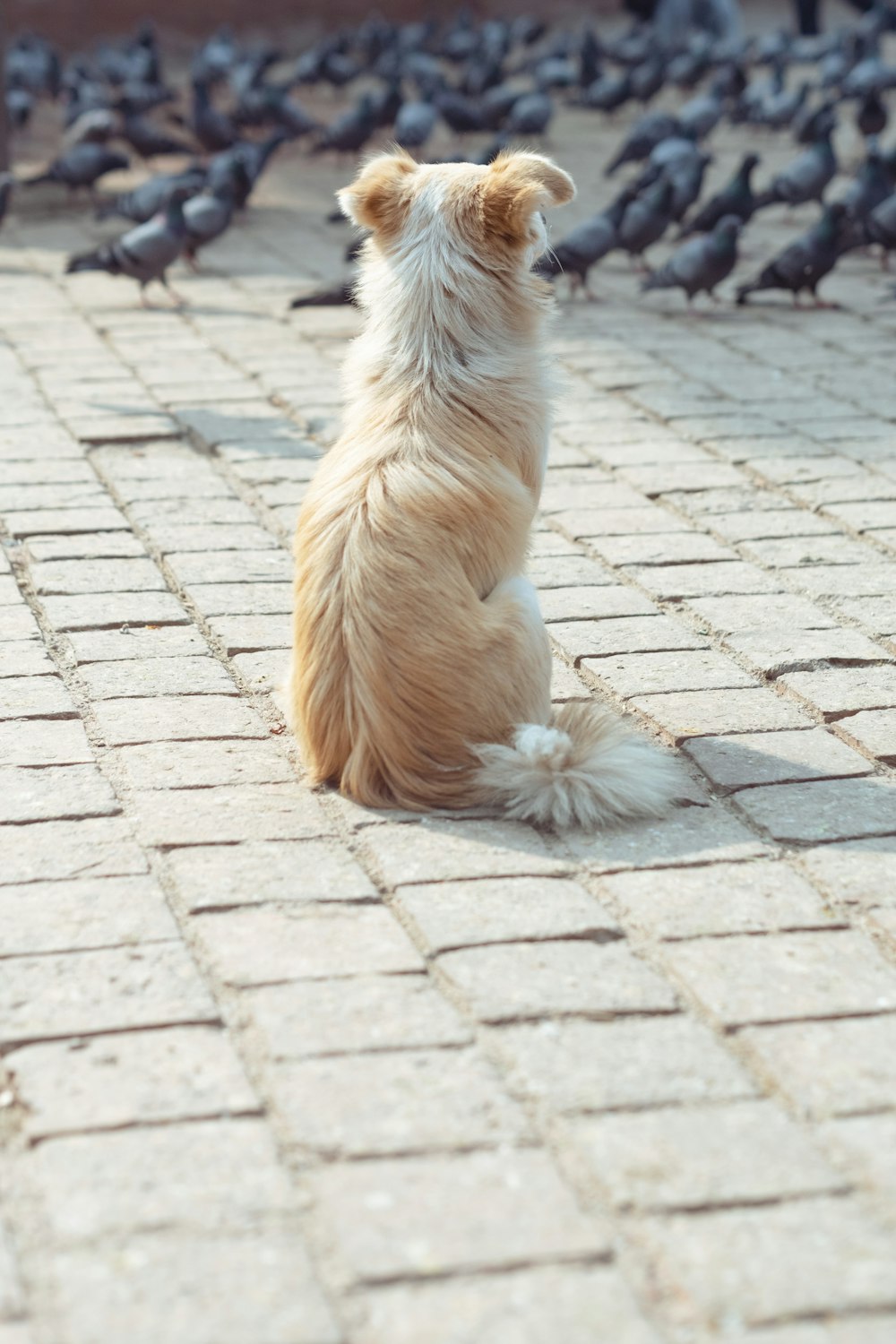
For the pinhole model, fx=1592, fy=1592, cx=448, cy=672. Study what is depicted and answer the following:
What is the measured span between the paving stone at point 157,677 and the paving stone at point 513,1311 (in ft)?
8.17

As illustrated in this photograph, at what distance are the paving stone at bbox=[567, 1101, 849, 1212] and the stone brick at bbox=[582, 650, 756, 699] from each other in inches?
78.6

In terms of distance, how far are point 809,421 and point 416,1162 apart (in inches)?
213

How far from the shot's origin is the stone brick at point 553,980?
3.07 m

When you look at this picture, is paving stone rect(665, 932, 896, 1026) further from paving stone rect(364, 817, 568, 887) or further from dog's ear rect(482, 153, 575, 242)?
dog's ear rect(482, 153, 575, 242)

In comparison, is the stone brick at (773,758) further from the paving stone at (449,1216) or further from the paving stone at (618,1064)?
the paving stone at (449,1216)

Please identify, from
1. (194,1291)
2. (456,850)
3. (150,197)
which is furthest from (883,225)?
(194,1291)

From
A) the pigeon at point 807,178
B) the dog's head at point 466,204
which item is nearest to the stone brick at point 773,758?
the dog's head at point 466,204

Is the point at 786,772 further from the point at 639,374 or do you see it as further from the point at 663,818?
the point at 639,374

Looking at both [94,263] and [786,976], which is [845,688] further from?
[94,263]

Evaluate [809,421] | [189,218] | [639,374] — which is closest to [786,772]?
[809,421]

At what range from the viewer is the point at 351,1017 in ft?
9.92

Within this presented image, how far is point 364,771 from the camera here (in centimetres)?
389

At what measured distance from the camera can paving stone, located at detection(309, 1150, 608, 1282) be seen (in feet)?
7.89

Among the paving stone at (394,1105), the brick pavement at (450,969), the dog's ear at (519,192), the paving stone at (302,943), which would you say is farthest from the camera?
the dog's ear at (519,192)
